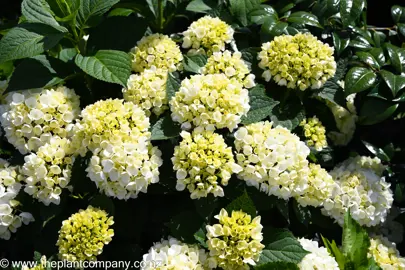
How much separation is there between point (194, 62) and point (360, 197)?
83 cm

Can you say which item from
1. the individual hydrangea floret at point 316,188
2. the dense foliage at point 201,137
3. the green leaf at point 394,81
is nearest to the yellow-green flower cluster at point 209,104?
the dense foliage at point 201,137

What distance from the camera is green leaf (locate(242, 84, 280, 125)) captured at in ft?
6.91

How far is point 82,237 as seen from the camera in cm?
190

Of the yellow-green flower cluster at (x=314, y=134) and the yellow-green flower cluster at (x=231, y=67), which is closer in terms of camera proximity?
the yellow-green flower cluster at (x=231, y=67)

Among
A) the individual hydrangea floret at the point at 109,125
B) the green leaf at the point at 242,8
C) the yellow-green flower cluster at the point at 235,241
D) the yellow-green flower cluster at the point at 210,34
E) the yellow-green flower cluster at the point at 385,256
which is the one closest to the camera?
the yellow-green flower cluster at the point at 235,241

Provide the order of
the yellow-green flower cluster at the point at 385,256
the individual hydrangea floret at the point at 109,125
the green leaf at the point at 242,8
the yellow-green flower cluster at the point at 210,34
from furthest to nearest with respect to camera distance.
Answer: the green leaf at the point at 242,8, the yellow-green flower cluster at the point at 210,34, the yellow-green flower cluster at the point at 385,256, the individual hydrangea floret at the point at 109,125

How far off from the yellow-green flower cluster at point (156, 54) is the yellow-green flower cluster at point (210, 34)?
0.30 feet

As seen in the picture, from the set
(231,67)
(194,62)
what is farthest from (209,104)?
(194,62)

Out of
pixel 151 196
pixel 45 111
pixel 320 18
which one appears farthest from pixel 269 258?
pixel 320 18

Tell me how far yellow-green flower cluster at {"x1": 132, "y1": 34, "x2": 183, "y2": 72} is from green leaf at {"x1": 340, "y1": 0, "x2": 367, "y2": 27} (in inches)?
27.2

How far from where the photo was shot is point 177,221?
2.00m

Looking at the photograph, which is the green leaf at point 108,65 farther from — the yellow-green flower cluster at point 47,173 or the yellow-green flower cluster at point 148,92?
the yellow-green flower cluster at point 47,173

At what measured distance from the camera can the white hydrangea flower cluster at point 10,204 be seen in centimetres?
209

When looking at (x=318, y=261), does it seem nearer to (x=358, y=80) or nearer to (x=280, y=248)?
(x=280, y=248)
